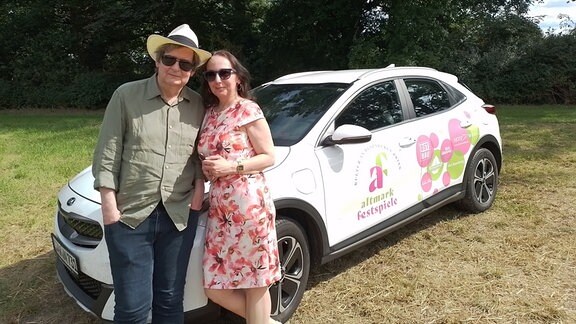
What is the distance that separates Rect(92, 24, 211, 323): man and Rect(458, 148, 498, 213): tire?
10.5ft

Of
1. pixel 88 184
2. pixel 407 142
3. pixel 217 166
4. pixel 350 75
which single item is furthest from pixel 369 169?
pixel 88 184

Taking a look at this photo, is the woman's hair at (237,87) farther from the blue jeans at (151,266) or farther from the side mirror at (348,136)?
the side mirror at (348,136)

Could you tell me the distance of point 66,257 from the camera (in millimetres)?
2965

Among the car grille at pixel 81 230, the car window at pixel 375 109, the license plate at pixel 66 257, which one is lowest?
the license plate at pixel 66 257

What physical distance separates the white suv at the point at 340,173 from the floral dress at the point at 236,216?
6.6 inches

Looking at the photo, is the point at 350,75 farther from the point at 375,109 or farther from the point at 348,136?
the point at 348,136

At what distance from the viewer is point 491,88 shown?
52.7ft

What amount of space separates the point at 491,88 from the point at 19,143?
13.8m

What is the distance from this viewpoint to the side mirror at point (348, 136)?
3.32 m

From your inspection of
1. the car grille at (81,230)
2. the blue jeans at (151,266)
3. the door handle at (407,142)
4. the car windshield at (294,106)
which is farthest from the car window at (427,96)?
the car grille at (81,230)

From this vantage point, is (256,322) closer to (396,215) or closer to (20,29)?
(396,215)

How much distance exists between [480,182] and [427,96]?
117 centimetres

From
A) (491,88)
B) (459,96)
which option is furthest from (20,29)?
(459,96)

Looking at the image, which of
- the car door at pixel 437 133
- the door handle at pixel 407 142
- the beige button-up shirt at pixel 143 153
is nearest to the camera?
the beige button-up shirt at pixel 143 153
